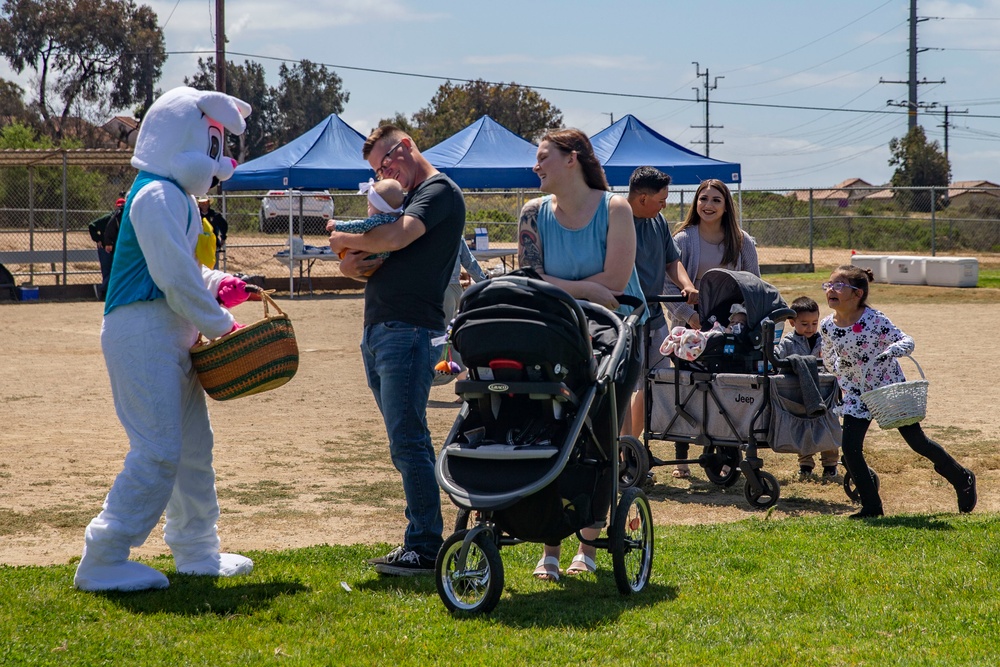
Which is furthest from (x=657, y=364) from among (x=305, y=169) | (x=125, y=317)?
(x=305, y=169)

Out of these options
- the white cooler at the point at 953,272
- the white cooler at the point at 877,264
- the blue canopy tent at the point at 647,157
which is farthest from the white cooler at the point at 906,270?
the blue canopy tent at the point at 647,157

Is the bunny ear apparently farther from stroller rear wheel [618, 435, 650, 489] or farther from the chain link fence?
the chain link fence

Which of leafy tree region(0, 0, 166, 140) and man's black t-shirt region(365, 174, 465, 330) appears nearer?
man's black t-shirt region(365, 174, 465, 330)

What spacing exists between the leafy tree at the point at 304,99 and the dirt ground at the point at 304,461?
5974 centimetres

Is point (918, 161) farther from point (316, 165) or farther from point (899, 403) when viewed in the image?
point (899, 403)

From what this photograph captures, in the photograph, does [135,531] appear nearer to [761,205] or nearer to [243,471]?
[243,471]

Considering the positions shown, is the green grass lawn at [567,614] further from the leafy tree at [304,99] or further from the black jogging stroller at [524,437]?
the leafy tree at [304,99]

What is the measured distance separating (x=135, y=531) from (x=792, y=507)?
391 cm

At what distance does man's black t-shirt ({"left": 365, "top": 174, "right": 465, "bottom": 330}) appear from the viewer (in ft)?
16.0

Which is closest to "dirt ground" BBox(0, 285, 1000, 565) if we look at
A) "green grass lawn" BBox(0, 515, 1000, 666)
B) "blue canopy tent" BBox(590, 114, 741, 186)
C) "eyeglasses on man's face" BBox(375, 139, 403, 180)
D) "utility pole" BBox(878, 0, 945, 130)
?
"green grass lawn" BBox(0, 515, 1000, 666)

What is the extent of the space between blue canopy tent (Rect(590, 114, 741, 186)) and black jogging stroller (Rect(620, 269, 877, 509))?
51.0 feet

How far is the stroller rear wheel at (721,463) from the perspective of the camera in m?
7.17

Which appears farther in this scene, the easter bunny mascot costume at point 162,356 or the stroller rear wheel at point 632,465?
the stroller rear wheel at point 632,465

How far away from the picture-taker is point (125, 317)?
476cm
